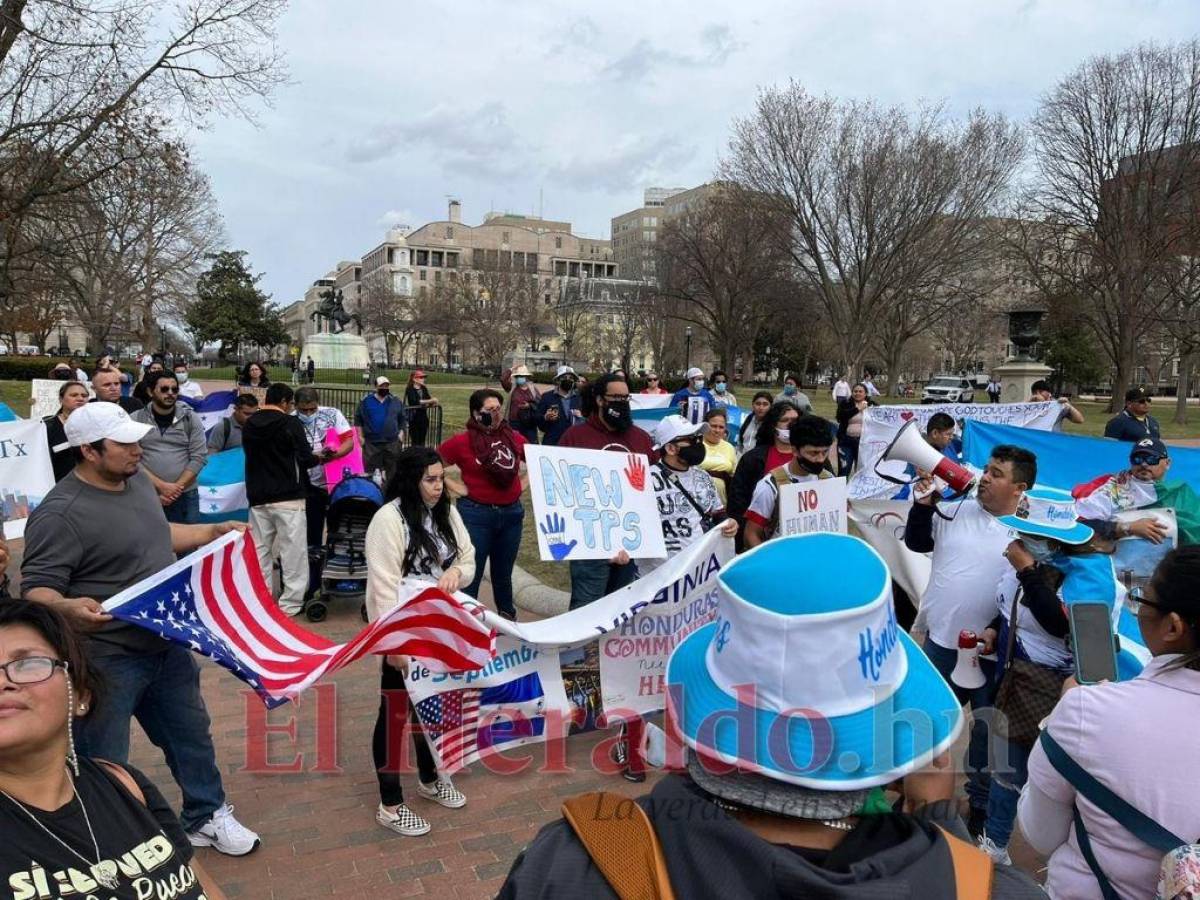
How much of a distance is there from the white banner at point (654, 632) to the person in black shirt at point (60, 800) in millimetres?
2676

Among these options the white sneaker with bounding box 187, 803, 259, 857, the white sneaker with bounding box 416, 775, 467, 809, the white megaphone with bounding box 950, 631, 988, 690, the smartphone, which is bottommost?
the white sneaker with bounding box 416, 775, 467, 809

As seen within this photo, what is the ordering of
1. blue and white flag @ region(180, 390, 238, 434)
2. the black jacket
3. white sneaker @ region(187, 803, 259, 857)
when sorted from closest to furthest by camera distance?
white sneaker @ region(187, 803, 259, 857) < the black jacket < blue and white flag @ region(180, 390, 238, 434)

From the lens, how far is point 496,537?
6492mm

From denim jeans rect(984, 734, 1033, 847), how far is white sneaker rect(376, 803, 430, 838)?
103 inches

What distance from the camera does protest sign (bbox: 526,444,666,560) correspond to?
Answer: 5383 mm

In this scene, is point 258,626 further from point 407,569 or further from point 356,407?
point 356,407

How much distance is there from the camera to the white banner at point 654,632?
4.57 meters

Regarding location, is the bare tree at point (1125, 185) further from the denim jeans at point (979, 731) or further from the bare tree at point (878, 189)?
the denim jeans at point (979, 731)

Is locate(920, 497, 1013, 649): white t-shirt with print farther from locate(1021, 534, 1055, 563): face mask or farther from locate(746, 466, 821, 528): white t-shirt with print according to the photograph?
locate(746, 466, 821, 528): white t-shirt with print

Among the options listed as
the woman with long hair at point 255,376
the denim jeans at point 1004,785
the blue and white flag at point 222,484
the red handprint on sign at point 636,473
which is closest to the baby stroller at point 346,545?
the blue and white flag at point 222,484

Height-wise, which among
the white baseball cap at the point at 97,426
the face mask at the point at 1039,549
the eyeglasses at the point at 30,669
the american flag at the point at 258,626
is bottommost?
the american flag at the point at 258,626

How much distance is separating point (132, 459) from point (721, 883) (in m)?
3.19

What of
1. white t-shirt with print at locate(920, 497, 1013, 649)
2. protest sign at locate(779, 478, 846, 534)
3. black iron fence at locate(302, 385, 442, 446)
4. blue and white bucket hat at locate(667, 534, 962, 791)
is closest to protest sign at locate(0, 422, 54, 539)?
protest sign at locate(779, 478, 846, 534)

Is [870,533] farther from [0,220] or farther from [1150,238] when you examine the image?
[1150,238]
